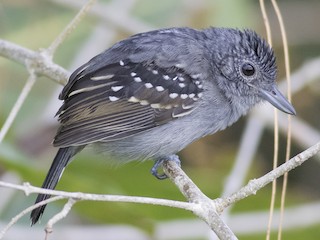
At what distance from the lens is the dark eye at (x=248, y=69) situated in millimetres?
4309

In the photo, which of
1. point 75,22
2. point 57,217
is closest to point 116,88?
point 75,22

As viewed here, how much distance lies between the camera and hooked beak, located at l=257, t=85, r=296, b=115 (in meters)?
4.12

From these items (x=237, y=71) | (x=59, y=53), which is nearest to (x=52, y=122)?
(x=59, y=53)

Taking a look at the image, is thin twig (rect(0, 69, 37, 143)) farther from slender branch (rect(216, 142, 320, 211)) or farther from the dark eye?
the dark eye

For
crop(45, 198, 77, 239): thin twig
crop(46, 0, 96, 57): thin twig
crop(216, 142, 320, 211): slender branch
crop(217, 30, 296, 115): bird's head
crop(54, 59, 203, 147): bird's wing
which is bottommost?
crop(45, 198, 77, 239): thin twig

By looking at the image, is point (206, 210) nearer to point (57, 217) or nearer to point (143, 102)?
point (57, 217)

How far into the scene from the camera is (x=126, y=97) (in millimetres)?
4141

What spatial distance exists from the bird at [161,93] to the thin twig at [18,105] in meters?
0.23

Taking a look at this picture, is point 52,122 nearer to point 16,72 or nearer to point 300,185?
point 16,72

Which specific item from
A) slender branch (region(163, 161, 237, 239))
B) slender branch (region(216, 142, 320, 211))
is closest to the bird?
slender branch (region(163, 161, 237, 239))

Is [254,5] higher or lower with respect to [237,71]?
higher

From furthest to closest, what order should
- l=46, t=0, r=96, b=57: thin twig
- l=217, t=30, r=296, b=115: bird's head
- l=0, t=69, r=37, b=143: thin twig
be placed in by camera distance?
l=217, t=30, r=296, b=115: bird's head, l=46, t=0, r=96, b=57: thin twig, l=0, t=69, r=37, b=143: thin twig

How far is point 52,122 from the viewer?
548 cm

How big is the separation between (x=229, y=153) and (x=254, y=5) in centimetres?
144
